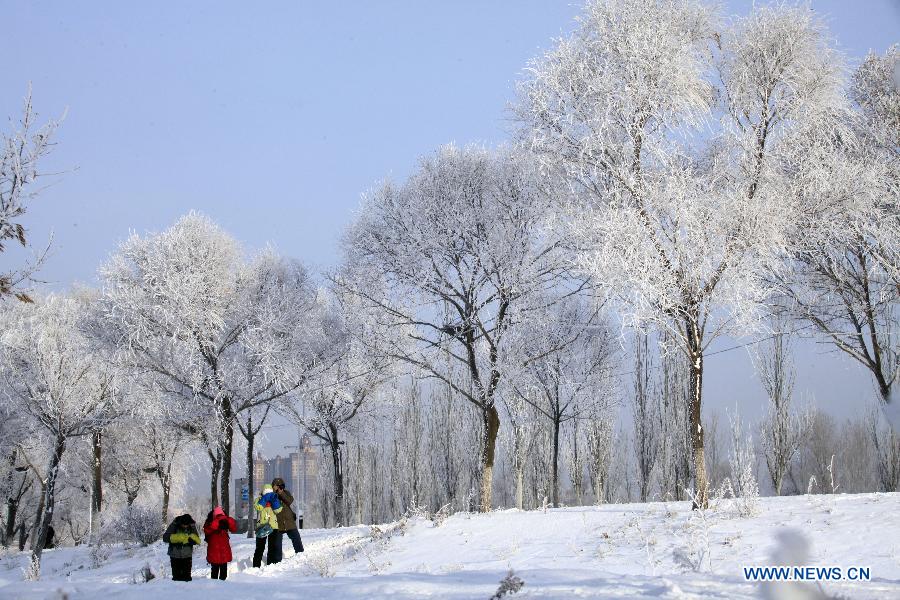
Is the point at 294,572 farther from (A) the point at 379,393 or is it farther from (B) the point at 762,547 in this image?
(A) the point at 379,393

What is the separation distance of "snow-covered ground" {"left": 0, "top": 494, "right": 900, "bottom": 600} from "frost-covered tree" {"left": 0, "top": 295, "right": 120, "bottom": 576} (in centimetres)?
1010

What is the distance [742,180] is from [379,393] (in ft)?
53.6

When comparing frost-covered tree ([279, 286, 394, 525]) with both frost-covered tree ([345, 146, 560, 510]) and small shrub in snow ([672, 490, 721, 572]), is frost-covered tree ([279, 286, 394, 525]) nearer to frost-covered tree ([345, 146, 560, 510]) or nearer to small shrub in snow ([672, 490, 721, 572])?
frost-covered tree ([345, 146, 560, 510])

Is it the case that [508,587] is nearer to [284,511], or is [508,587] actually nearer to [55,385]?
[284,511]

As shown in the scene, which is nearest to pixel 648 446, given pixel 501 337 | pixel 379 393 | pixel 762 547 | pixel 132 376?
pixel 379 393

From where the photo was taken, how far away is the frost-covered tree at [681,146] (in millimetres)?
13492

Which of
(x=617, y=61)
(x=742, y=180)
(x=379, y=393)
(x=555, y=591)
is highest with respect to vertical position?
(x=617, y=61)

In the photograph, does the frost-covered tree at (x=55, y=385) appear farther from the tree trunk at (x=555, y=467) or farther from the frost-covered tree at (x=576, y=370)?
the tree trunk at (x=555, y=467)

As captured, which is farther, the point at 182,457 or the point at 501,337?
the point at 182,457

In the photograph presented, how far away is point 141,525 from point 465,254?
47.6ft

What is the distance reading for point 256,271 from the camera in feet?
82.7

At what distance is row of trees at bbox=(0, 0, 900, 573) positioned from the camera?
13.9m

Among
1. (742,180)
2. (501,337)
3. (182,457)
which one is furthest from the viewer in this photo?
(182,457)

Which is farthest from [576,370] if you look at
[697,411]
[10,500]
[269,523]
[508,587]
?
[10,500]
